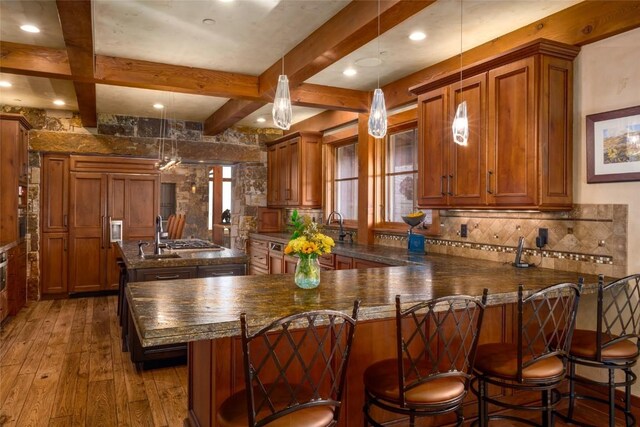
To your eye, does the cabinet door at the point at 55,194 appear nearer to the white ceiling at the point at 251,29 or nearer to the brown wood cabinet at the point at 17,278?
the brown wood cabinet at the point at 17,278

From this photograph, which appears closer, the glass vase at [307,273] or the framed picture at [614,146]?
the glass vase at [307,273]

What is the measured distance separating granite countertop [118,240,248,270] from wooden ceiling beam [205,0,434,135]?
5.30ft

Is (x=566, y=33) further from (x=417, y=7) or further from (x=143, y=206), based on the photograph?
(x=143, y=206)

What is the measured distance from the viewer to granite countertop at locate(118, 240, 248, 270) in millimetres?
3645

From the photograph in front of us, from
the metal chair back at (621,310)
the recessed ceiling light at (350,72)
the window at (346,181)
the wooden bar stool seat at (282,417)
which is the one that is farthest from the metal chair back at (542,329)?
the window at (346,181)

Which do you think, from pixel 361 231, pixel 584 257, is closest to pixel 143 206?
pixel 361 231

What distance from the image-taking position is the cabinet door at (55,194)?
630 centimetres

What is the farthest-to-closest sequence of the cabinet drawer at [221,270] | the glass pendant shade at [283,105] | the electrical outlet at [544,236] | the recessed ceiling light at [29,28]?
the cabinet drawer at [221,270] < the recessed ceiling light at [29,28] < the electrical outlet at [544,236] < the glass pendant shade at [283,105]

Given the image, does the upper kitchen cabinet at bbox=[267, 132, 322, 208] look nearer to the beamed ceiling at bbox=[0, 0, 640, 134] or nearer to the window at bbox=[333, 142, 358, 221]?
the window at bbox=[333, 142, 358, 221]

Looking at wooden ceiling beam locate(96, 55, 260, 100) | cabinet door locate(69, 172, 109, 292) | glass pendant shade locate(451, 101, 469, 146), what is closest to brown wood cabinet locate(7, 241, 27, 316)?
cabinet door locate(69, 172, 109, 292)

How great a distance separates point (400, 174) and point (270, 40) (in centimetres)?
206

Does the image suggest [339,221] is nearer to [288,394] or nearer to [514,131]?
[514,131]

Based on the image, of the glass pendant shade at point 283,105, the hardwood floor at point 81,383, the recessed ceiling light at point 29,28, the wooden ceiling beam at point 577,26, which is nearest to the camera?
the glass pendant shade at point 283,105

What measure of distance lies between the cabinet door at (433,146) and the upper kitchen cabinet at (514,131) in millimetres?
25
